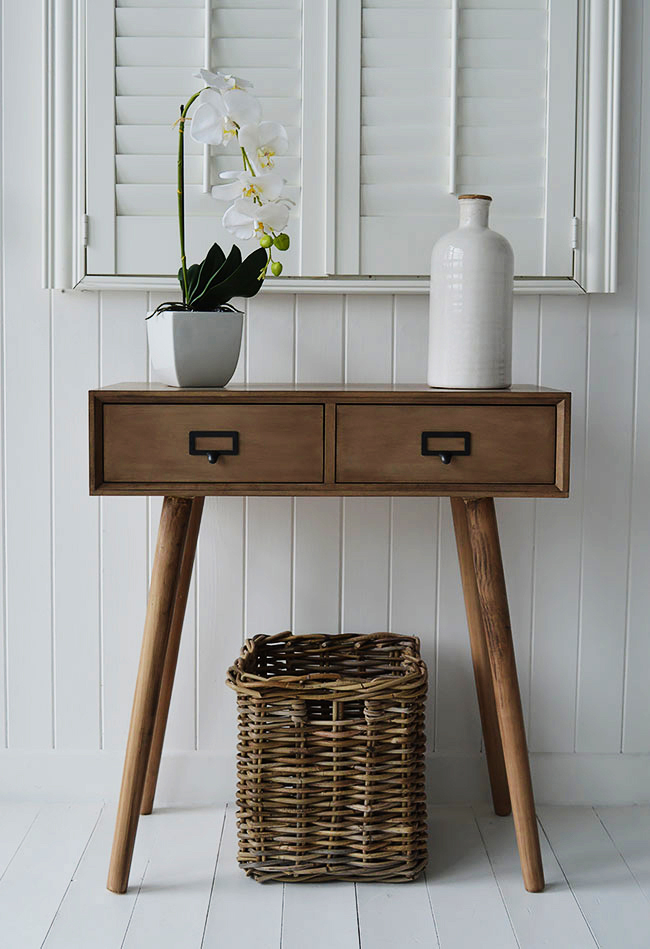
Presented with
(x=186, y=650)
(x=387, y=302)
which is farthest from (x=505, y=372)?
(x=186, y=650)

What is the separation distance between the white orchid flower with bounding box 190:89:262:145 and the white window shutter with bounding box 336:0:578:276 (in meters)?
0.32

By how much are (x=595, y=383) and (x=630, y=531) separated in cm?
30

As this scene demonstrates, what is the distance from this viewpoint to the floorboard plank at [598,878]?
1.51 metres

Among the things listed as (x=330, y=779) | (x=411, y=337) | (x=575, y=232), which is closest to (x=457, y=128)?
→ (x=575, y=232)

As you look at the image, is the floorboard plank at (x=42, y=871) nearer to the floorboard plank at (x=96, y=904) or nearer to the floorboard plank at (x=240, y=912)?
the floorboard plank at (x=96, y=904)

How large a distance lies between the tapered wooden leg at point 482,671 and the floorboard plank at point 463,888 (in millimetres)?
81

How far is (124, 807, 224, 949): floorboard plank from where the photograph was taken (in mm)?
1495

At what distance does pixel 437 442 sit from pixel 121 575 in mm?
761

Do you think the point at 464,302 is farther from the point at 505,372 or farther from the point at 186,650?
the point at 186,650

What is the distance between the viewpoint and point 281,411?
152 cm

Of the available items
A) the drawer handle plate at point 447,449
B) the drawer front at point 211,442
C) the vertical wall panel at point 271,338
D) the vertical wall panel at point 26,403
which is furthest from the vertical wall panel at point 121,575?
the drawer handle plate at point 447,449

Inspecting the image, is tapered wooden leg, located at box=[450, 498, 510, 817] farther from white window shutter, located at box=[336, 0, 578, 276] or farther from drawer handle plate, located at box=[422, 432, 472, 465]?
white window shutter, located at box=[336, 0, 578, 276]

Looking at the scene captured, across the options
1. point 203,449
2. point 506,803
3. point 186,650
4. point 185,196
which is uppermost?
point 185,196

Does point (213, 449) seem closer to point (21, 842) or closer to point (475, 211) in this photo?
point (475, 211)
